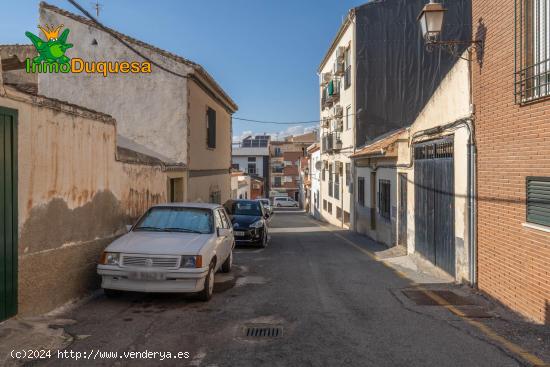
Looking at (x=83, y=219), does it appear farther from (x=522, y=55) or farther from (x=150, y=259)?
(x=522, y=55)

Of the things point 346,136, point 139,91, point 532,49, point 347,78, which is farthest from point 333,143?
point 532,49

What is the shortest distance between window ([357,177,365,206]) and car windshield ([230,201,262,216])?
6027mm

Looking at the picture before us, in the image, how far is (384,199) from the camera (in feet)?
55.2

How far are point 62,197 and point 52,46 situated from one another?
11818mm

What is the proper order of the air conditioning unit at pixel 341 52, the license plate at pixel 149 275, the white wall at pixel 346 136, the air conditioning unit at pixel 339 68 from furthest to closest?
the air conditioning unit at pixel 339 68 → the air conditioning unit at pixel 341 52 → the white wall at pixel 346 136 → the license plate at pixel 149 275

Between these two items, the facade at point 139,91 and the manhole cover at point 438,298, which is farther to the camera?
the facade at point 139,91

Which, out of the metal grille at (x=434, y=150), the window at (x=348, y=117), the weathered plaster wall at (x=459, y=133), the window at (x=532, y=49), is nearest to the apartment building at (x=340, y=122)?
the window at (x=348, y=117)

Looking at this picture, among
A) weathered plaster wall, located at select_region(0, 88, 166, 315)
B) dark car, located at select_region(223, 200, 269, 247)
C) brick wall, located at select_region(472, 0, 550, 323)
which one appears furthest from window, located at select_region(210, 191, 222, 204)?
brick wall, located at select_region(472, 0, 550, 323)

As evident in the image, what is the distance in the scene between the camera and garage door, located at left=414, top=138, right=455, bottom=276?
9.41 metres

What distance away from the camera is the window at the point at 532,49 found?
20.9 ft

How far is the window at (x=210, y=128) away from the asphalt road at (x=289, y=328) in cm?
1068

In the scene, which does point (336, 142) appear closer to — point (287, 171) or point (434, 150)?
point (434, 150)

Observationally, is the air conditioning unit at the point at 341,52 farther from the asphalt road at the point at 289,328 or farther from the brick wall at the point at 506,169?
the asphalt road at the point at 289,328

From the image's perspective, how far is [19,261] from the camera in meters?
5.81
